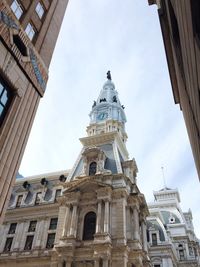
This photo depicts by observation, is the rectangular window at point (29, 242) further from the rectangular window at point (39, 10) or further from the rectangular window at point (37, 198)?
the rectangular window at point (39, 10)

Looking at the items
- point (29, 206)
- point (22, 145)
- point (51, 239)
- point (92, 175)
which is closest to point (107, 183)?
point (92, 175)

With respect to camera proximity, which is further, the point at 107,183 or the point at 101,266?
the point at 107,183

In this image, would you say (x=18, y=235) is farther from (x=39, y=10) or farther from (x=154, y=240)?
(x=39, y=10)

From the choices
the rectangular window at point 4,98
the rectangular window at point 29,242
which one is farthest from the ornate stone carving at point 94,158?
the rectangular window at point 4,98

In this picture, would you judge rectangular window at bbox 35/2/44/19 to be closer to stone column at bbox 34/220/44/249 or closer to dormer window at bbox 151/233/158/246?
stone column at bbox 34/220/44/249

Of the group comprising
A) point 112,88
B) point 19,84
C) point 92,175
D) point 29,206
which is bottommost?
point 19,84

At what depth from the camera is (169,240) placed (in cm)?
5197

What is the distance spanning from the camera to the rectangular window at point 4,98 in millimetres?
18172

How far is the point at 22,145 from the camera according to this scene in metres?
20.0

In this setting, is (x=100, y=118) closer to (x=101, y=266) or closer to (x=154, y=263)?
(x=154, y=263)

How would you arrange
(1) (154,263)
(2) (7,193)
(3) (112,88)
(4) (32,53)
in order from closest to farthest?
(2) (7,193), (4) (32,53), (1) (154,263), (3) (112,88)

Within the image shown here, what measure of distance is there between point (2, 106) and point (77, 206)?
836 inches

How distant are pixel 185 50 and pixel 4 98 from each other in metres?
13.4

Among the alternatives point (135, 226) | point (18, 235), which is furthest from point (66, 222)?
point (135, 226)
